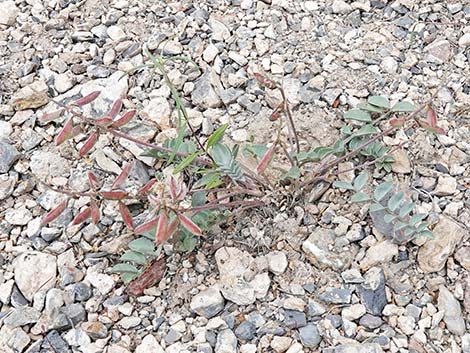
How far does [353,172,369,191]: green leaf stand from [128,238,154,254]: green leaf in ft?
1.77

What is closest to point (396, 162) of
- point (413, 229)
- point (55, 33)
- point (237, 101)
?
point (413, 229)

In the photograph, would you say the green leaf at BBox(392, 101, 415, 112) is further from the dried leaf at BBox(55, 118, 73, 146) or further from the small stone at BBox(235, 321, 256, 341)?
the dried leaf at BBox(55, 118, 73, 146)

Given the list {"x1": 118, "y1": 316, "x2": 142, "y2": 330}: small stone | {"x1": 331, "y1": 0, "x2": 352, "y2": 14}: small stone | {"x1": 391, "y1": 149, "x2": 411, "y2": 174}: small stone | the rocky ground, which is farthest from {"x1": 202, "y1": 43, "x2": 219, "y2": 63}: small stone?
{"x1": 118, "y1": 316, "x2": 142, "y2": 330}: small stone

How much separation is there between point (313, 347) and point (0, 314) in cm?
76

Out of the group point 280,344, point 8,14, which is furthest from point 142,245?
point 8,14

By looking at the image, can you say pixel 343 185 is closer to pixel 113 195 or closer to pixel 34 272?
pixel 113 195

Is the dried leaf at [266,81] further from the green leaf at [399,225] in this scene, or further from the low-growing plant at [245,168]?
the green leaf at [399,225]

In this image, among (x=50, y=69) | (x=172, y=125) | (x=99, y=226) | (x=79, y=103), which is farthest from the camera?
(x=50, y=69)

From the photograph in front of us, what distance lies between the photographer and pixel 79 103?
1.67m

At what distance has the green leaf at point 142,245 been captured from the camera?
70.0 inches

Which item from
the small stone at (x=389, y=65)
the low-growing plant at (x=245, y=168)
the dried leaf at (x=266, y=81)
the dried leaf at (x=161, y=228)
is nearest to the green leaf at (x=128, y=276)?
the low-growing plant at (x=245, y=168)

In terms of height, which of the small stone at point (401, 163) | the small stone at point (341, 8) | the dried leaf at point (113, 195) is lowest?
the small stone at point (401, 163)

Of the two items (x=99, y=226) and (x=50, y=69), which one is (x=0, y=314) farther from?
(x=50, y=69)

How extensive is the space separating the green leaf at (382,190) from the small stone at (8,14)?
1322 mm
